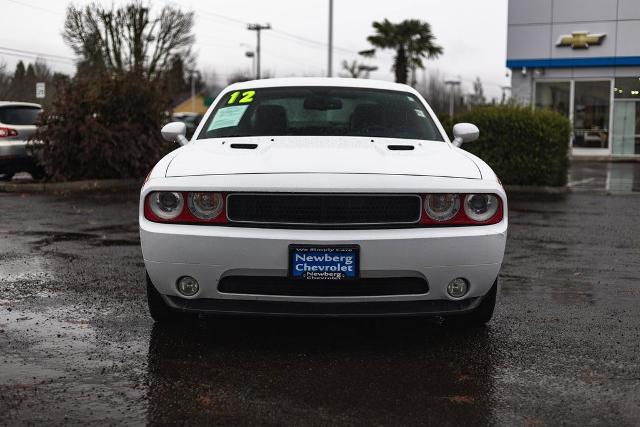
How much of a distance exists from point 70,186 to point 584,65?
20.5 metres

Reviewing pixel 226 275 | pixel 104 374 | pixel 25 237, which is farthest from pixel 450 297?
pixel 25 237

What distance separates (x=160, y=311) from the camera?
179 inches

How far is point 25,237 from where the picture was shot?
8.30m

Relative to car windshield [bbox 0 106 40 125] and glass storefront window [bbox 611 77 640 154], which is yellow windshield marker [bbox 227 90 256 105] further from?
glass storefront window [bbox 611 77 640 154]

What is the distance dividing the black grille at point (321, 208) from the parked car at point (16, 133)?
11.9 metres

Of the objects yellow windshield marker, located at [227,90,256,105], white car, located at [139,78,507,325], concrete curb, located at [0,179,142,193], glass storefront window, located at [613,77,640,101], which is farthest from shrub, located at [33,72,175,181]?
glass storefront window, located at [613,77,640,101]

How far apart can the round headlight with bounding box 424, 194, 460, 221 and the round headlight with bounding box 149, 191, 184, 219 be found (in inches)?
50.5

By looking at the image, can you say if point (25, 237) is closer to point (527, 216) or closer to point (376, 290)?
point (376, 290)

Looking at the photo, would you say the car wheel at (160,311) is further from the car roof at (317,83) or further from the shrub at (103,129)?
the shrub at (103,129)

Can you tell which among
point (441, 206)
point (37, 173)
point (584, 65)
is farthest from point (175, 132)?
point (584, 65)

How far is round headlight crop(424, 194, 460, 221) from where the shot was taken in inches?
162

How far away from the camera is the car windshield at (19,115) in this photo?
48.3ft

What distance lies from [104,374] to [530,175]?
12718 mm

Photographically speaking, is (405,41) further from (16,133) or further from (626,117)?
(16,133)
